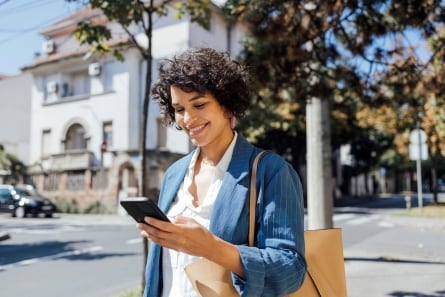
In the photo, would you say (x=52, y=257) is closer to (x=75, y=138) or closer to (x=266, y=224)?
(x=266, y=224)

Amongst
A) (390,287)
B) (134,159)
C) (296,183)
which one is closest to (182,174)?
(296,183)

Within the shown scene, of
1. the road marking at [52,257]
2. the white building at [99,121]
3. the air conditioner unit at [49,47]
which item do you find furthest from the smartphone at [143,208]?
the air conditioner unit at [49,47]

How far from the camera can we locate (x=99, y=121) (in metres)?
25.8

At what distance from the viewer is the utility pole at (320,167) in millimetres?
6547

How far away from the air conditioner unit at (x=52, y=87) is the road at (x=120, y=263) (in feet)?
50.5

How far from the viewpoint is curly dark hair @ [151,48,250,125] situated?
1.60 meters

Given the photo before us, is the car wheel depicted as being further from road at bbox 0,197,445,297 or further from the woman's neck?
the woman's neck

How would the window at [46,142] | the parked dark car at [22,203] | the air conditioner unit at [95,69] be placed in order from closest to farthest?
the parked dark car at [22,203], the air conditioner unit at [95,69], the window at [46,142]

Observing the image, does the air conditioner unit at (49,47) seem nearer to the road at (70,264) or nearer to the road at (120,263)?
the road at (120,263)

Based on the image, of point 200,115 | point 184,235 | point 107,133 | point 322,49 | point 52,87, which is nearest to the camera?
point 184,235

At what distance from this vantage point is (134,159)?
895 inches

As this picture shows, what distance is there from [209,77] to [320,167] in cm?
521

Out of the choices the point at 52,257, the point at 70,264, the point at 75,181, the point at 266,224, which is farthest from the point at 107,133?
the point at 266,224

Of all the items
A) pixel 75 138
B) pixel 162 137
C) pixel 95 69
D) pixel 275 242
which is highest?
pixel 95 69
